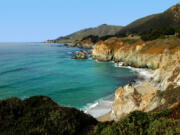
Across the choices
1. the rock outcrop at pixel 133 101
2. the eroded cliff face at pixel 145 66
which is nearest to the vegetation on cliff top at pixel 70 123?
the rock outcrop at pixel 133 101

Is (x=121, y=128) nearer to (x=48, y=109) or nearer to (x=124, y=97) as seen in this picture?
(x=48, y=109)

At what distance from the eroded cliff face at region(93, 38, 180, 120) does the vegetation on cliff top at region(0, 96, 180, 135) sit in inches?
295

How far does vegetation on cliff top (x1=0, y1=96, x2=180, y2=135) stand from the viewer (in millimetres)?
6930

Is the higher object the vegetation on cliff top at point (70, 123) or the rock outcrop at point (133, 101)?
the vegetation on cliff top at point (70, 123)

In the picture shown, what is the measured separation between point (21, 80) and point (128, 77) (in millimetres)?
28608

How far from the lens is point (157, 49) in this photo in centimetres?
5128

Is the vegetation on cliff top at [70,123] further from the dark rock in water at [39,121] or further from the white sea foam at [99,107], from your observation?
the white sea foam at [99,107]

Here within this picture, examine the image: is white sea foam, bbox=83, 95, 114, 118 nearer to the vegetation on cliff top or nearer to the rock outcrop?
the rock outcrop

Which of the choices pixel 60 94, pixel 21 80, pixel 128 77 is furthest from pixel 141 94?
pixel 21 80

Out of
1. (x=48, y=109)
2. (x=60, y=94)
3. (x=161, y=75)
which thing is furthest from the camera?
(x=60, y=94)

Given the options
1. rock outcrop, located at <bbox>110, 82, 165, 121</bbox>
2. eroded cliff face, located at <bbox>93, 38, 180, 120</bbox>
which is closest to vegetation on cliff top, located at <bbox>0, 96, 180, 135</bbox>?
rock outcrop, located at <bbox>110, 82, 165, 121</bbox>

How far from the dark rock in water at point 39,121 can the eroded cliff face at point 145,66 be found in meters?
8.54

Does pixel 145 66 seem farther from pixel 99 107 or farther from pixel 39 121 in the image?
pixel 39 121

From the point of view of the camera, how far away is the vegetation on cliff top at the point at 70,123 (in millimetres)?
6930
